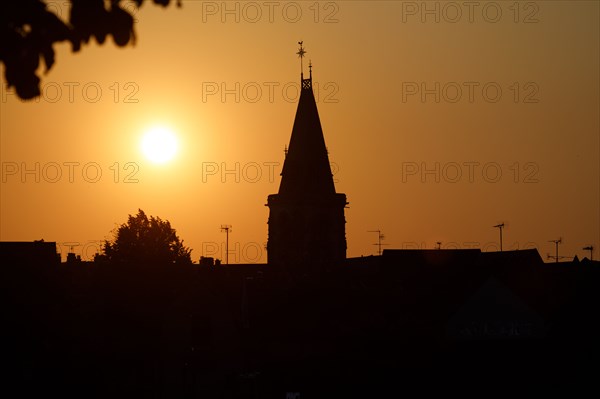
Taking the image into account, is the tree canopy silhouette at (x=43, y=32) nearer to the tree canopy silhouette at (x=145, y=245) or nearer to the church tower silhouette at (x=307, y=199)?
the tree canopy silhouette at (x=145, y=245)

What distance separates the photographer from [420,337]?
173 ft

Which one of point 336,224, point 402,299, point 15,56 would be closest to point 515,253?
point 336,224

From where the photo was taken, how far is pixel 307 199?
103625 millimetres

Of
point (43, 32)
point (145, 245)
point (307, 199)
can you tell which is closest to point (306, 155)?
point (307, 199)

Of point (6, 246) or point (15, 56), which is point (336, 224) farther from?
point (15, 56)

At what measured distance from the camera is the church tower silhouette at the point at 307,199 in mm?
101688

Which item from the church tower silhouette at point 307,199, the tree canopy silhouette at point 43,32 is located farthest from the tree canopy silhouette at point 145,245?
the tree canopy silhouette at point 43,32

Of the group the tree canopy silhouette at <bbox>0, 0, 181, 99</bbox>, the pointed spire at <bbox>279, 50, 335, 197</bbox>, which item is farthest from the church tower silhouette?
the tree canopy silhouette at <bbox>0, 0, 181, 99</bbox>

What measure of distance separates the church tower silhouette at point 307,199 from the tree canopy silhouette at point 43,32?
3635 inches

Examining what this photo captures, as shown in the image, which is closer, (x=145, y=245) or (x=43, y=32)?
(x=43, y=32)

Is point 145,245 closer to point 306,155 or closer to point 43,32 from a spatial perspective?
point 306,155

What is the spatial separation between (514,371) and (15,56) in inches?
1703

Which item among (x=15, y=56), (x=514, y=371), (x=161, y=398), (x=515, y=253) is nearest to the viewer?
(x=15, y=56)

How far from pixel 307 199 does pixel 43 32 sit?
9529 centimetres
